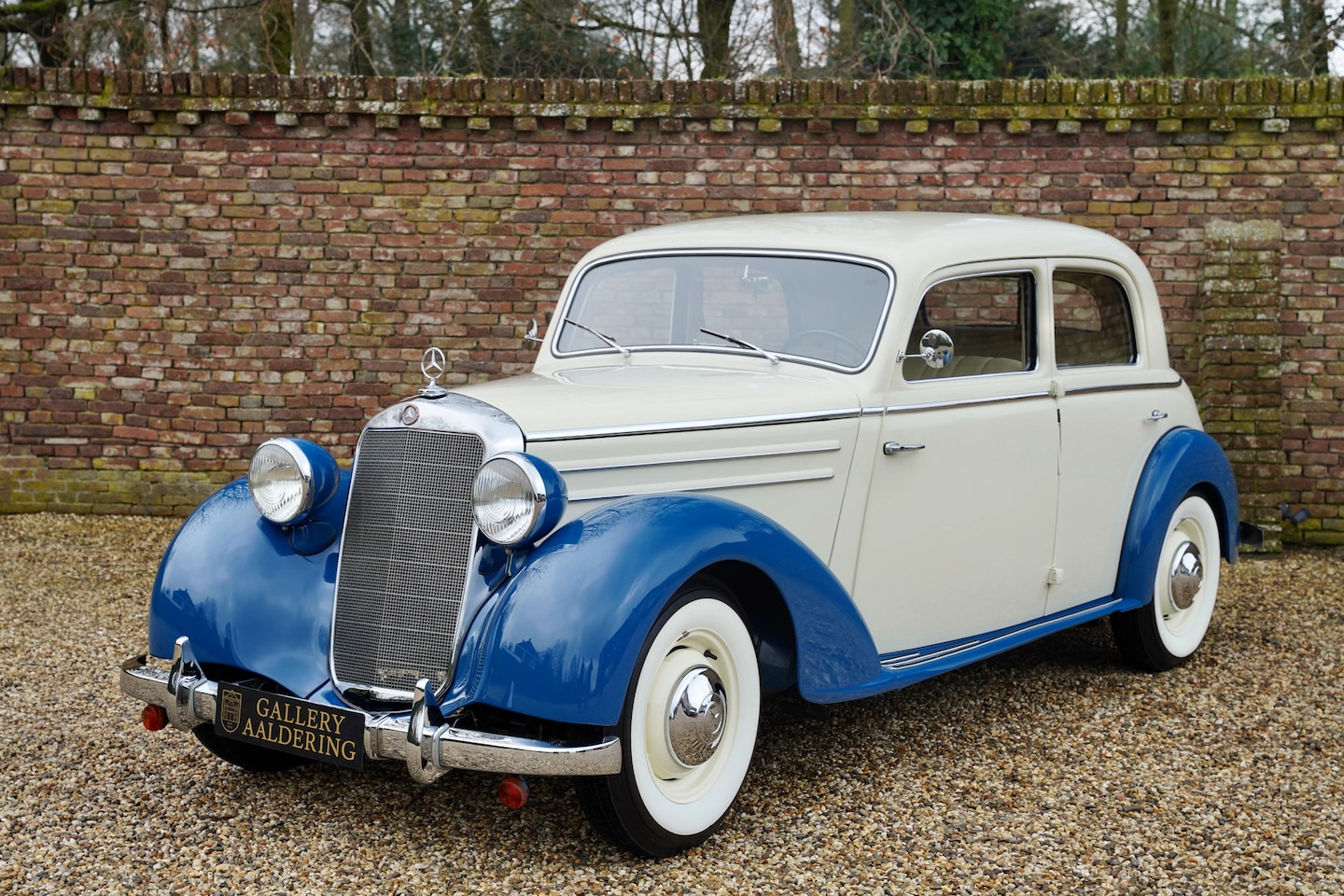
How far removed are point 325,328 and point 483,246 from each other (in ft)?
3.66

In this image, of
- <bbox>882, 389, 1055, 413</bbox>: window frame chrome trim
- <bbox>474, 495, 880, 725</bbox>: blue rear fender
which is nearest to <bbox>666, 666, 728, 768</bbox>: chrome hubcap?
<bbox>474, 495, 880, 725</bbox>: blue rear fender

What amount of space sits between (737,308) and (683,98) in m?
3.56

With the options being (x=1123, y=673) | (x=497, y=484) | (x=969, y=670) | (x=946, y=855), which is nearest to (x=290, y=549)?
(x=497, y=484)

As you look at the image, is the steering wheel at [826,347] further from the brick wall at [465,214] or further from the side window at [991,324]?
the brick wall at [465,214]

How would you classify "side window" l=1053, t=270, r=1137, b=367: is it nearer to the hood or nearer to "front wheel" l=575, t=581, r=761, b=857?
the hood

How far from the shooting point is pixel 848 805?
11.3 ft

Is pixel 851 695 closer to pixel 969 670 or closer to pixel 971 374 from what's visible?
pixel 971 374

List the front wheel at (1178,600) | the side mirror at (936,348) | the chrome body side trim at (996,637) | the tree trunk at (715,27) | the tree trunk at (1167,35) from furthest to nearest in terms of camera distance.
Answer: the tree trunk at (1167,35) → the tree trunk at (715,27) → the front wheel at (1178,600) → the chrome body side trim at (996,637) → the side mirror at (936,348)

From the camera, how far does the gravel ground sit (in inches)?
118

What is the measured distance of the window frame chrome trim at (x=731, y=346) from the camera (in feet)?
12.3

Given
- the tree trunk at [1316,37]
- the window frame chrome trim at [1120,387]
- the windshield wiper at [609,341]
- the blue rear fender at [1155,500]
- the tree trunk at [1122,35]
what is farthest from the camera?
A: the tree trunk at [1122,35]

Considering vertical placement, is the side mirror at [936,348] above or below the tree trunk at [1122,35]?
below

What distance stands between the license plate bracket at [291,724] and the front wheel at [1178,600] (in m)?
3.18

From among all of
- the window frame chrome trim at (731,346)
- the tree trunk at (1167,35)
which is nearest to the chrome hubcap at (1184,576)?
the window frame chrome trim at (731,346)
